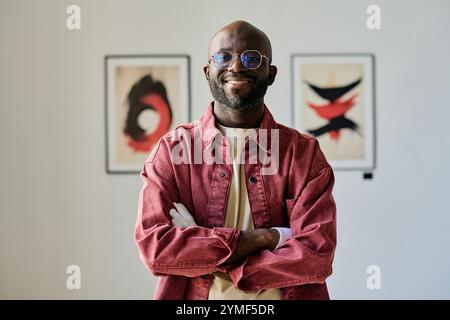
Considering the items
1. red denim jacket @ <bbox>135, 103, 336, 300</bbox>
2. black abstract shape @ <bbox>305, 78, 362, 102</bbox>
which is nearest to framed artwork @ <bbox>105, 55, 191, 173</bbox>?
black abstract shape @ <bbox>305, 78, 362, 102</bbox>

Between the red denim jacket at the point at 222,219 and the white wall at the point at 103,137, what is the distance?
1983 mm

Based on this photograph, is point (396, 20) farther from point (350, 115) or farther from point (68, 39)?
point (68, 39)

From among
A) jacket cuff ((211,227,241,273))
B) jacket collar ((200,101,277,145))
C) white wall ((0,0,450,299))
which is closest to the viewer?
jacket cuff ((211,227,241,273))

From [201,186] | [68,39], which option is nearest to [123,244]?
[68,39]

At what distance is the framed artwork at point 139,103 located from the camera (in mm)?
3297

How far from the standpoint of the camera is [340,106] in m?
3.36

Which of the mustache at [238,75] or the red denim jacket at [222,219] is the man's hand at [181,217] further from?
the mustache at [238,75]

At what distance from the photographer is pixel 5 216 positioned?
3.31 m

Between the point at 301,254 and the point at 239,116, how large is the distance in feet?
1.26

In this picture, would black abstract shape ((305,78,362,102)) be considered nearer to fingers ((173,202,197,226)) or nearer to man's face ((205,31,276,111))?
man's face ((205,31,276,111))

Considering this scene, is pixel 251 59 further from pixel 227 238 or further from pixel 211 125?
pixel 227 238

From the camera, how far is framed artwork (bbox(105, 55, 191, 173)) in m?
3.30

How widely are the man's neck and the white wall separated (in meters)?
1.94

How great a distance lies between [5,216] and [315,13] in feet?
7.69
